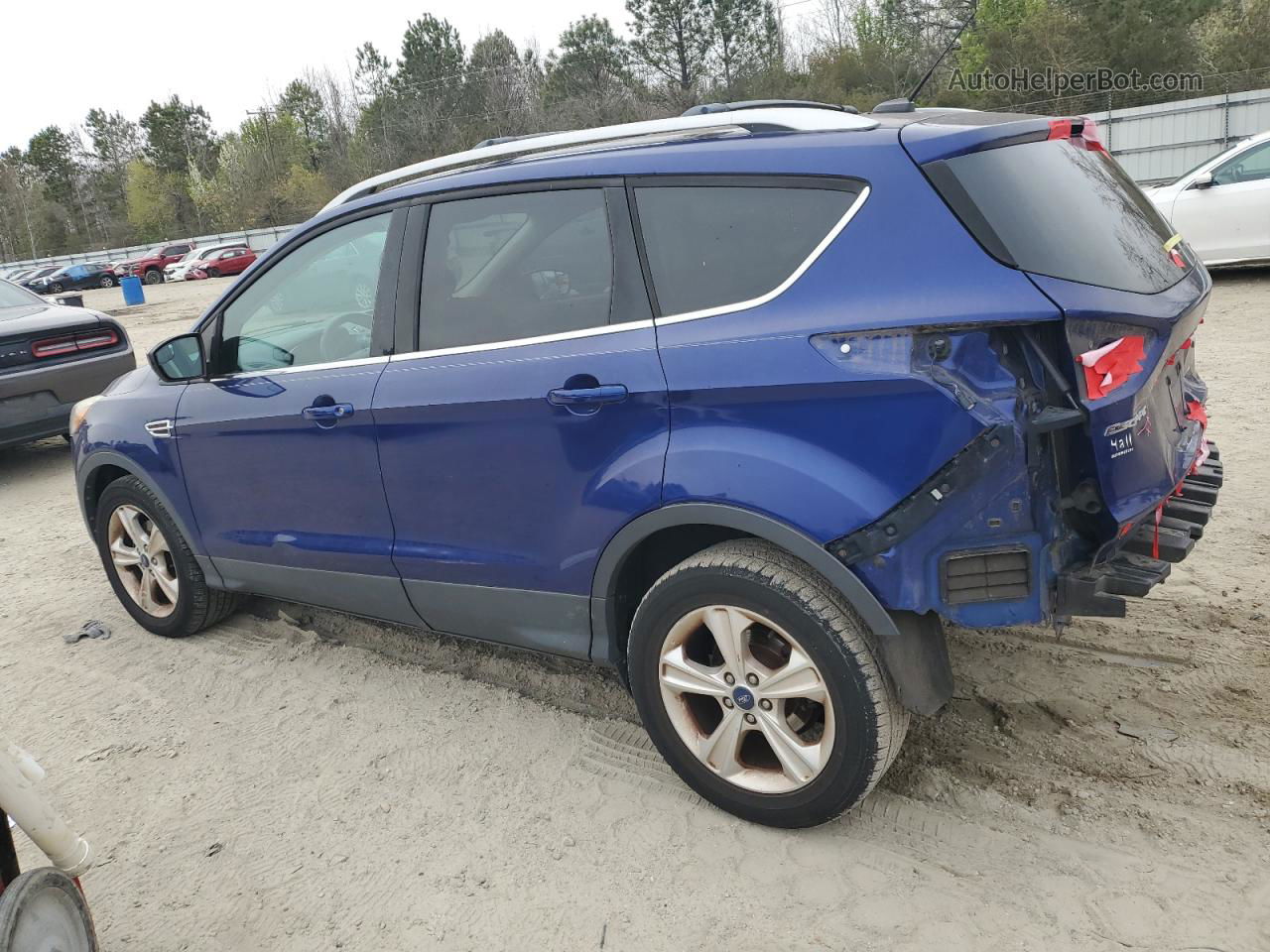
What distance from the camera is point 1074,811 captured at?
2770mm

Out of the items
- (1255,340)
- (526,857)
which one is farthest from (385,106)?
(526,857)

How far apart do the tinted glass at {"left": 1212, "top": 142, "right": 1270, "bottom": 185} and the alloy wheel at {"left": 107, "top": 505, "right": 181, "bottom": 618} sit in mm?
10404

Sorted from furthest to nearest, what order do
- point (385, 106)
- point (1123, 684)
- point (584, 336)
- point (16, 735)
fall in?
point (385, 106) < point (16, 735) < point (1123, 684) < point (584, 336)

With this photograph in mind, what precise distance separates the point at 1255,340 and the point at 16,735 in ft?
27.6

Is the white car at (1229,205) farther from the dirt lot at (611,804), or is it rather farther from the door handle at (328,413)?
the door handle at (328,413)

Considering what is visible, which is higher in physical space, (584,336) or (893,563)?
(584,336)

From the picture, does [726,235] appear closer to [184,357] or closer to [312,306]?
[312,306]

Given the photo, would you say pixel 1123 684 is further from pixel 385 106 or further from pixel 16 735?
pixel 385 106

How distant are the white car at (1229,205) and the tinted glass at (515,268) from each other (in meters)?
9.07

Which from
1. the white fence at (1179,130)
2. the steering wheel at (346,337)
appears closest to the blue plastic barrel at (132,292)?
the white fence at (1179,130)

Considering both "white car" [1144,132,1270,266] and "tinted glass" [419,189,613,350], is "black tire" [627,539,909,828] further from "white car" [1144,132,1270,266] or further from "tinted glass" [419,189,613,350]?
A: "white car" [1144,132,1270,266]

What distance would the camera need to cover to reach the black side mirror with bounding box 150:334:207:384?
4.01m

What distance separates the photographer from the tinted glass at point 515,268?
117 inches

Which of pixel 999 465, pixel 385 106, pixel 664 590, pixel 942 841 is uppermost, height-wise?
pixel 385 106
